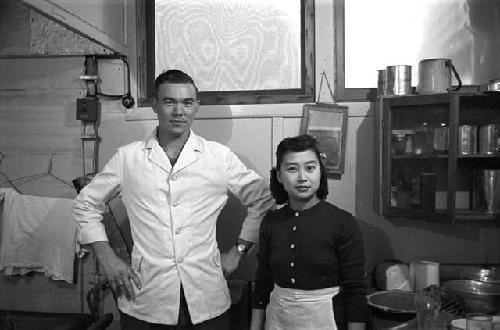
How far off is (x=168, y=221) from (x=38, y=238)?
50.4 inches

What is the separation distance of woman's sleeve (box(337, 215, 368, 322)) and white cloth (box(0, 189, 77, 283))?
1.81 meters

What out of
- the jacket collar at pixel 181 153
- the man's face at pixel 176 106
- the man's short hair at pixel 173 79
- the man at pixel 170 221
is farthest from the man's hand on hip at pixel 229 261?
the man's short hair at pixel 173 79

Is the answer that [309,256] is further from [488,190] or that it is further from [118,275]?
[488,190]

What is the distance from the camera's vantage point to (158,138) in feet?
7.84

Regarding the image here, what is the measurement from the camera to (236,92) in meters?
3.01

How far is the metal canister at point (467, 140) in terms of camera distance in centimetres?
255

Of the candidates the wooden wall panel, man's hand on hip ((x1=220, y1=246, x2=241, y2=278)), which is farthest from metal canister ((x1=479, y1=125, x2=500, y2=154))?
the wooden wall panel

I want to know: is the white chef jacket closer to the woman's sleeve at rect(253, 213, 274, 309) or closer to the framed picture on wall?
the woman's sleeve at rect(253, 213, 274, 309)

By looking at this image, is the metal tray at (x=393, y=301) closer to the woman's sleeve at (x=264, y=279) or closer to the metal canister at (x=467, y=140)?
the woman's sleeve at (x=264, y=279)

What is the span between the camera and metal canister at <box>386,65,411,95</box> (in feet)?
8.73

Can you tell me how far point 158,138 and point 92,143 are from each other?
0.90 metres

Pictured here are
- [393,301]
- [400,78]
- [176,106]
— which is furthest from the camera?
[400,78]

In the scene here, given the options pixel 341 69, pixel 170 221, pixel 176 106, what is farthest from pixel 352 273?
pixel 341 69

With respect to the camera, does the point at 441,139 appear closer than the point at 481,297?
No
